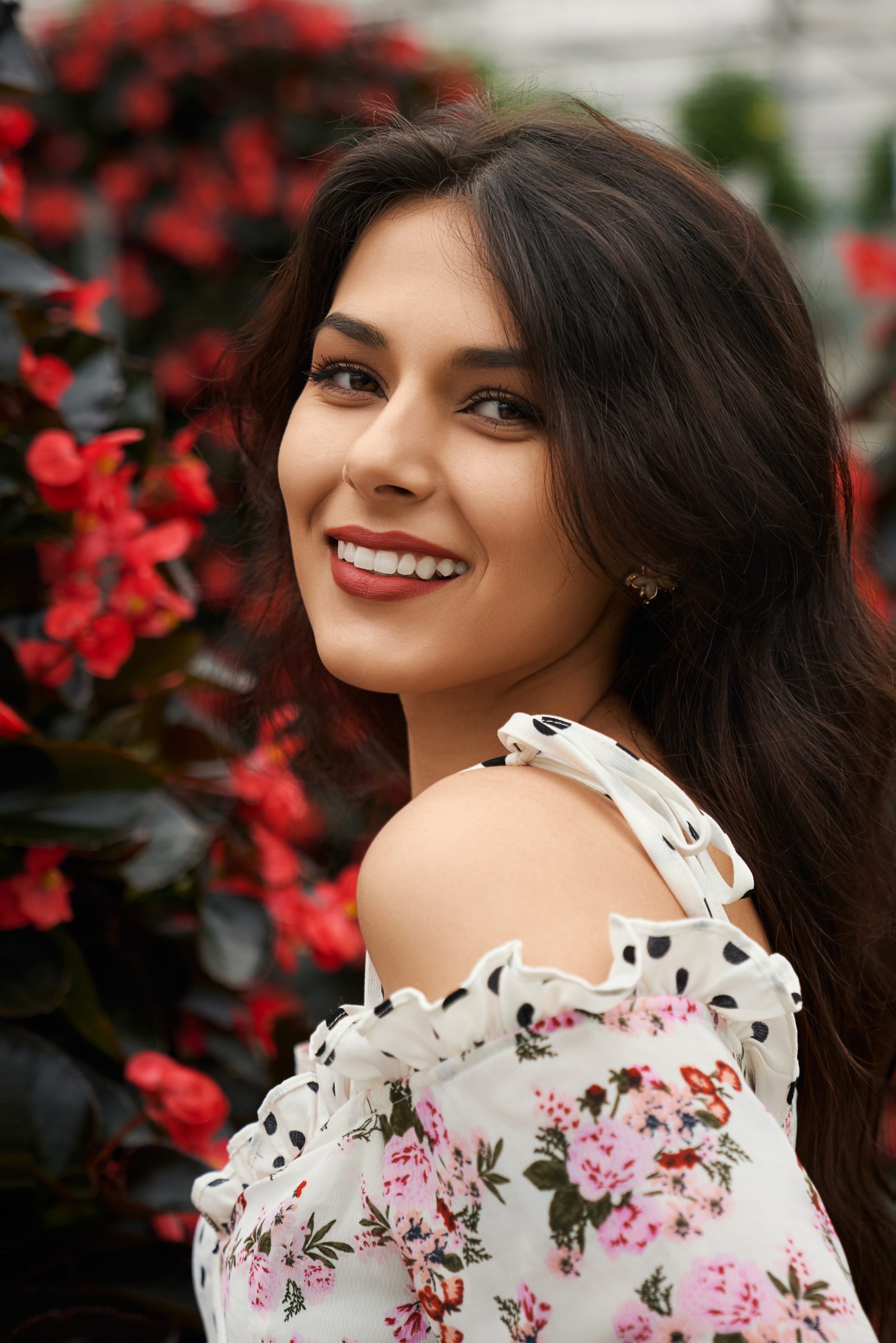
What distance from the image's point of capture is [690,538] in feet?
3.76

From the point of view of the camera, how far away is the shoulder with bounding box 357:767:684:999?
873mm

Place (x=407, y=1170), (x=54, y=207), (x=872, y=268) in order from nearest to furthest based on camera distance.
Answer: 1. (x=407, y=1170)
2. (x=54, y=207)
3. (x=872, y=268)

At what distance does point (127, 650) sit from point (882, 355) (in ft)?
10.3

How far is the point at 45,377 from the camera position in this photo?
1653mm

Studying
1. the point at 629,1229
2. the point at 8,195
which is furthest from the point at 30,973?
the point at 8,195

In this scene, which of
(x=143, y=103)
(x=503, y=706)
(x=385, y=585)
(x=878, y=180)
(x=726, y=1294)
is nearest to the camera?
(x=726, y=1294)

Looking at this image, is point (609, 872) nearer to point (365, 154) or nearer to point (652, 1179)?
point (652, 1179)

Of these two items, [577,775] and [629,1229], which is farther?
[577,775]

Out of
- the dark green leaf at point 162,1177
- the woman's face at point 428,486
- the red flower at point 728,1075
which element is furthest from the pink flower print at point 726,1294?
the dark green leaf at point 162,1177

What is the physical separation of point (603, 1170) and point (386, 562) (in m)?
0.54

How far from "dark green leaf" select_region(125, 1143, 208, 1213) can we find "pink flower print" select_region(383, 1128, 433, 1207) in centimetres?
67

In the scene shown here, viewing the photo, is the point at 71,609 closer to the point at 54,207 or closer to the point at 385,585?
the point at 385,585

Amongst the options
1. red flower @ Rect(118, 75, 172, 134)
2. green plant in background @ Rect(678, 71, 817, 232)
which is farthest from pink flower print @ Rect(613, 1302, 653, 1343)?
green plant in background @ Rect(678, 71, 817, 232)

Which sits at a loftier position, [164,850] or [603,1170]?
[603,1170]
